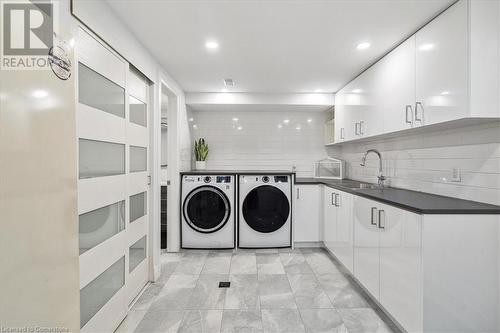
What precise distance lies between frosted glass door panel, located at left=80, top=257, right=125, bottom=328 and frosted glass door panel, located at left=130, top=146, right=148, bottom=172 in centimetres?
73

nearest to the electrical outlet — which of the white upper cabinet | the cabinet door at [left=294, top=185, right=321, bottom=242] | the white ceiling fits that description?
the white upper cabinet

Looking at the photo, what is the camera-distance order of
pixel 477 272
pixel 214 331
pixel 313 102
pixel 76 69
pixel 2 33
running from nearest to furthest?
pixel 2 33 < pixel 76 69 < pixel 477 272 < pixel 214 331 < pixel 313 102

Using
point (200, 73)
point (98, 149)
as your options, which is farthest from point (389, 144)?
point (98, 149)

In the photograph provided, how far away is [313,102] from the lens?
3.72 m

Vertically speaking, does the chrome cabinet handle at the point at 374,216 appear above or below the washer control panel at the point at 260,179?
below

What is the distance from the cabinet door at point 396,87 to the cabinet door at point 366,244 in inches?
28.7

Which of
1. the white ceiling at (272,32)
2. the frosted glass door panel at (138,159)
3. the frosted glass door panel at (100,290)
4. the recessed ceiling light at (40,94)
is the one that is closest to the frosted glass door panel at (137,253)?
the frosted glass door panel at (100,290)

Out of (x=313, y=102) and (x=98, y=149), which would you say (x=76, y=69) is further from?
(x=313, y=102)

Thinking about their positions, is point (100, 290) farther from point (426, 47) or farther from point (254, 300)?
point (426, 47)

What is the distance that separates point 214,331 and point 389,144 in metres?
2.51

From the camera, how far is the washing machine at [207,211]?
11.1 feet

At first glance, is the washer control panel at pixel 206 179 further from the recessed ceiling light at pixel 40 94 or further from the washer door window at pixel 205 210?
the recessed ceiling light at pixel 40 94

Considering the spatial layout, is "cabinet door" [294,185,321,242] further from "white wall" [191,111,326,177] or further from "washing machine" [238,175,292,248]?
"white wall" [191,111,326,177]

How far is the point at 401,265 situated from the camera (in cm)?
166
